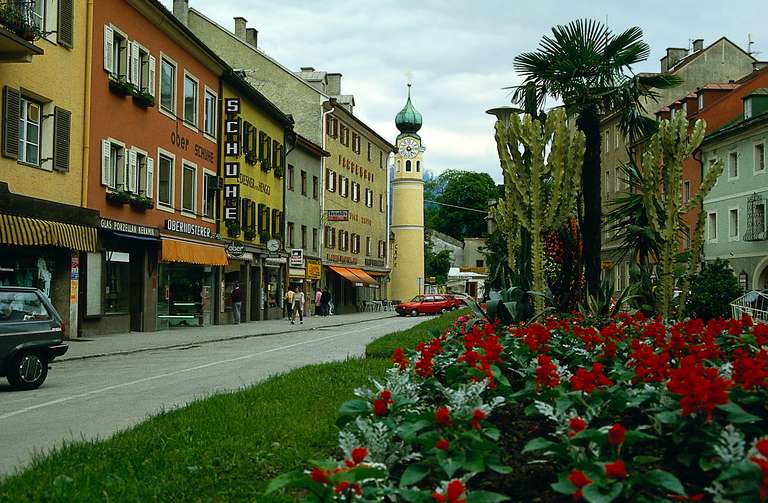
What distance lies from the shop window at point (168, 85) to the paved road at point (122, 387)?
36.8ft

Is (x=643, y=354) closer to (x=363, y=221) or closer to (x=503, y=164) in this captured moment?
Answer: (x=503, y=164)

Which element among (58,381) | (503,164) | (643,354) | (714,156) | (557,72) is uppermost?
(714,156)

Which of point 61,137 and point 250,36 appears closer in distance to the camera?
point 61,137

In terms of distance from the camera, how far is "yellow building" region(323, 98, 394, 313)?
6028 cm

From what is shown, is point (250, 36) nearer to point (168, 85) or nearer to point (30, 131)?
point (168, 85)

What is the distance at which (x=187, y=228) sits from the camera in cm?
3369

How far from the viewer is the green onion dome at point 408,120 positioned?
95.8m

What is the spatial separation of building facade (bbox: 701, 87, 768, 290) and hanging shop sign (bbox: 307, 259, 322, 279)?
2163 centimetres

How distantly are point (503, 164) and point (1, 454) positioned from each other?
10.7 metres

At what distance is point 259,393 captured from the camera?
32.8 feet

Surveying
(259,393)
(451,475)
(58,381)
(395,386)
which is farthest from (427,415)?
(58,381)

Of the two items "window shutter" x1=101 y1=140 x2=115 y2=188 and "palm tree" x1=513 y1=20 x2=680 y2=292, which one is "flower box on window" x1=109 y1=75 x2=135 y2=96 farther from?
"palm tree" x1=513 y1=20 x2=680 y2=292

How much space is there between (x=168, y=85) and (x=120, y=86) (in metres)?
5.50

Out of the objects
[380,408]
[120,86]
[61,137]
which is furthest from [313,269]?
[380,408]
